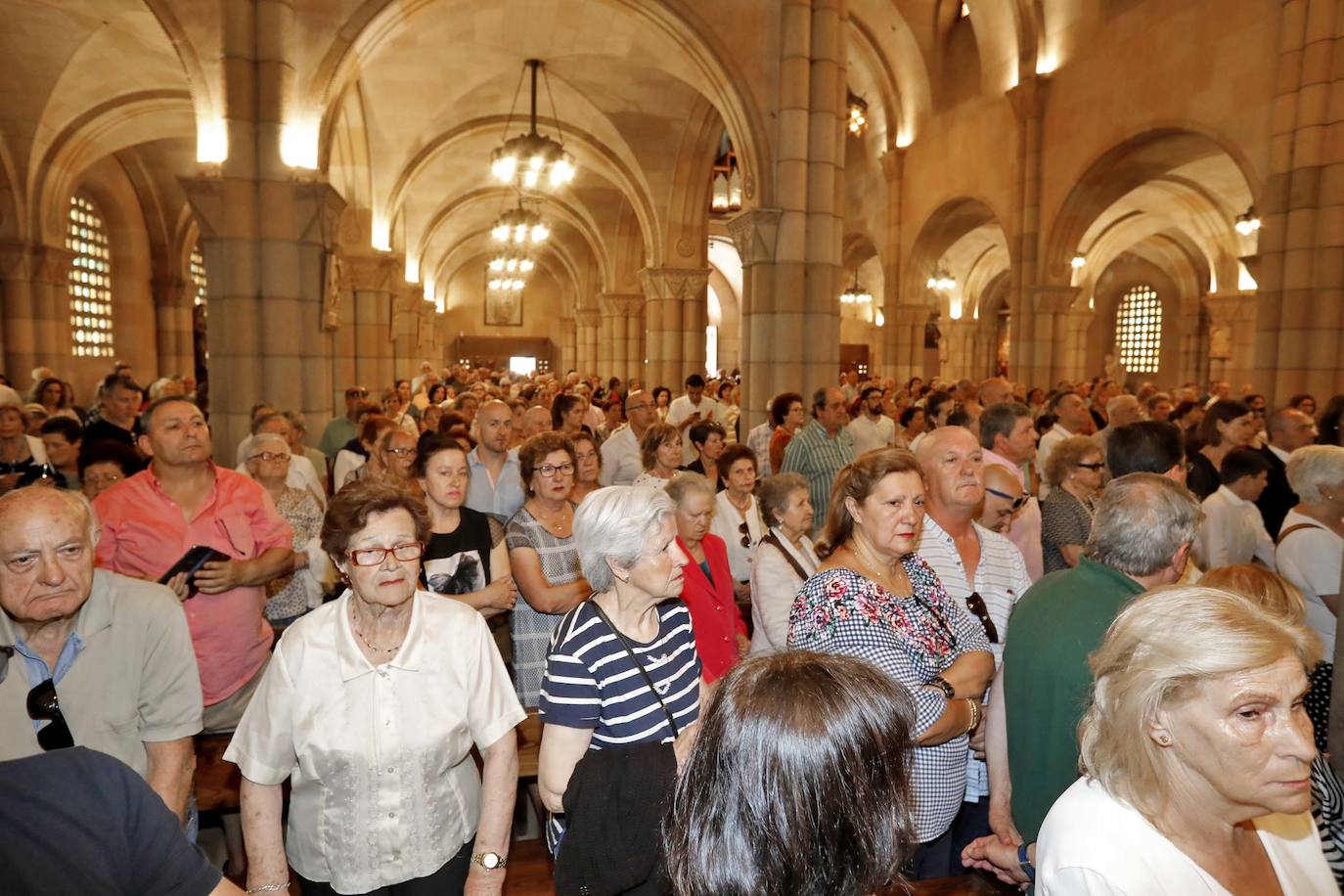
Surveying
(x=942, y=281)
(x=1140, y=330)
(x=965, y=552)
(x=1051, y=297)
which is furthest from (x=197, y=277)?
(x=1140, y=330)

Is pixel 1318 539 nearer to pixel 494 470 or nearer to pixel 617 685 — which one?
pixel 617 685

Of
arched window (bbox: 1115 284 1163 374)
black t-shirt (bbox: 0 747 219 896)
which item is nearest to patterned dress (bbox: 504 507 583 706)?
black t-shirt (bbox: 0 747 219 896)

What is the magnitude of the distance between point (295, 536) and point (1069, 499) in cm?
Answer: 420

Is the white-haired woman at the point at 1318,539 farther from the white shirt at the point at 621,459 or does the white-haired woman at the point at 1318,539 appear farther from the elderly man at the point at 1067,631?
the white shirt at the point at 621,459

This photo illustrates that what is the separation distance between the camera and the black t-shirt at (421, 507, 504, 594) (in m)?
3.58

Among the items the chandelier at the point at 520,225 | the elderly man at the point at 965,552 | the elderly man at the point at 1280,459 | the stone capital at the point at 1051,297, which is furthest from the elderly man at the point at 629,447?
the chandelier at the point at 520,225

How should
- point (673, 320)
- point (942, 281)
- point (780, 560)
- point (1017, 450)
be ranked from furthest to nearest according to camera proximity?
1. point (942, 281)
2. point (673, 320)
3. point (1017, 450)
4. point (780, 560)

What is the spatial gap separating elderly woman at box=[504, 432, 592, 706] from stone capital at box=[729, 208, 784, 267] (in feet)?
20.9

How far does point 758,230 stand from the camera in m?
9.62

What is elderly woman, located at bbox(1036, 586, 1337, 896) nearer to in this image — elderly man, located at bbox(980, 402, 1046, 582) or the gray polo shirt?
the gray polo shirt

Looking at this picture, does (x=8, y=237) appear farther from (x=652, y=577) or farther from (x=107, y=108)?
(x=652, y=577)

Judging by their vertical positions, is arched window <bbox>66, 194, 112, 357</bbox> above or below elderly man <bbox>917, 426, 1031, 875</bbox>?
above

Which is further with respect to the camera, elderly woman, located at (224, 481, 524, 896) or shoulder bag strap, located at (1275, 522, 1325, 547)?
shoulder bag strap, located at (1275, 522, 1325, 547)

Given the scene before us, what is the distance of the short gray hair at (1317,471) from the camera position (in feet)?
12.4
